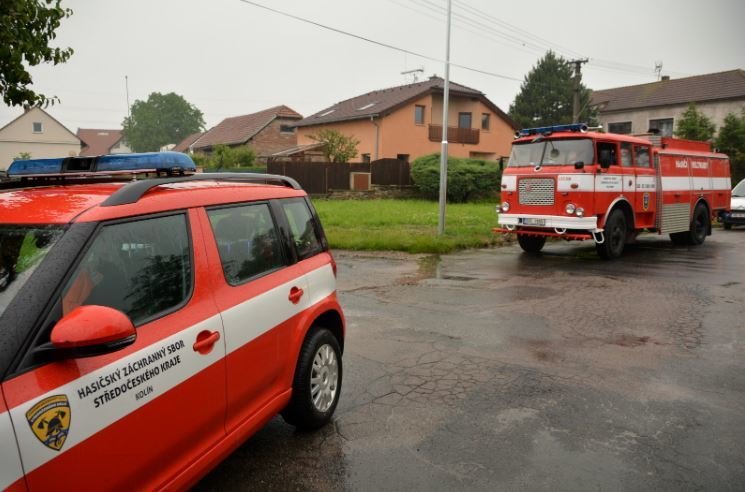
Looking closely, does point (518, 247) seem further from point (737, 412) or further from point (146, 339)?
point (146, 339)

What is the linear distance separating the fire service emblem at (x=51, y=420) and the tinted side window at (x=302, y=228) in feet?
6.88

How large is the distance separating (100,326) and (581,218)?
10695mm

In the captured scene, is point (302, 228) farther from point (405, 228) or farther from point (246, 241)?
point (405, 228)

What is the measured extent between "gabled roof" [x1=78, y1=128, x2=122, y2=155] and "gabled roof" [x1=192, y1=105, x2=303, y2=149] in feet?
136

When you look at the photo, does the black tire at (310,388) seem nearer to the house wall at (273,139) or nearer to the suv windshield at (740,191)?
the suv windshield at (740,191)

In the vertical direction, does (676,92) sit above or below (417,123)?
above

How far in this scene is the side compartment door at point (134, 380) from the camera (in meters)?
1.92

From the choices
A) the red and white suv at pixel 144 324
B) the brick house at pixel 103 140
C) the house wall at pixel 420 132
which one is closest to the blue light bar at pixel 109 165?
the red and white suv at pixel 144 324

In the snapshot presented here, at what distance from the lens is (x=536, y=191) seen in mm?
11969

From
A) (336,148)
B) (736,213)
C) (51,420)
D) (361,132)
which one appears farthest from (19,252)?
(361,132)

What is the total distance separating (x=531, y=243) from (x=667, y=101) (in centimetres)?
3561

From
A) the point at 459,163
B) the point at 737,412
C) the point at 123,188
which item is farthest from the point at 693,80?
the point at 123,188

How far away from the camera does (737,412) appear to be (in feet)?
14.2

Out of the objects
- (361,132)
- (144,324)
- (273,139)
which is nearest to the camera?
(144,324)
